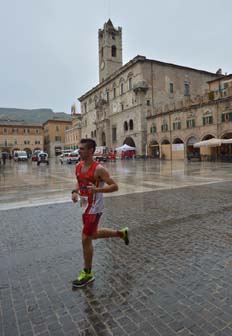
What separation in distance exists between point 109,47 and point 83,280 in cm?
6280

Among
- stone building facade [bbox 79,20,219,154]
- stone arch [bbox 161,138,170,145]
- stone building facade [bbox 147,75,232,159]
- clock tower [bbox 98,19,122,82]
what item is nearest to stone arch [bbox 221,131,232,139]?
stone building facade [bbox 147,75,232,159]

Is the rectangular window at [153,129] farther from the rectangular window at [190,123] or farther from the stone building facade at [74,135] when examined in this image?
the stone building facade at [74,135]

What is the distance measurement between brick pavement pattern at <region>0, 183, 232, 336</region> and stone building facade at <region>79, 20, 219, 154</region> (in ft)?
112

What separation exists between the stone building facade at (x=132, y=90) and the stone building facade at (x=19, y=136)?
31.8 m

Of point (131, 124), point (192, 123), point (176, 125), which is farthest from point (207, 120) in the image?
point (131, 124)

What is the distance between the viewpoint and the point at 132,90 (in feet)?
147

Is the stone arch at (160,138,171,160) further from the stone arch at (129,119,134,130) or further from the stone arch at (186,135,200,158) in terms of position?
the stone arch at (129,119,134,130)

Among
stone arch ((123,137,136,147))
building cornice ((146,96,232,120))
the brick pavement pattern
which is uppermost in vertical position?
building cornice ((146,96,232,120))

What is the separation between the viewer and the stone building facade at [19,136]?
80438 mm

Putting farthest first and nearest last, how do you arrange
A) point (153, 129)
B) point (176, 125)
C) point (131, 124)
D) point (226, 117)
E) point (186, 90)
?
point (186, 90), point (131, 124), point (153, 129), point (176, 125), point (226, 117)

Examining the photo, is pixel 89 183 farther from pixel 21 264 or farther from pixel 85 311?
pixel 21 264

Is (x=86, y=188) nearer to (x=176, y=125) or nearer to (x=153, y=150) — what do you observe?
(x=176, y=125)

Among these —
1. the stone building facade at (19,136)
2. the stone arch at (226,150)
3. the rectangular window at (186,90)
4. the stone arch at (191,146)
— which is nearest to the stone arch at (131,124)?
the rectangular window at (186,90)

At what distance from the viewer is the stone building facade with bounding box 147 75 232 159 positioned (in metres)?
30.0
